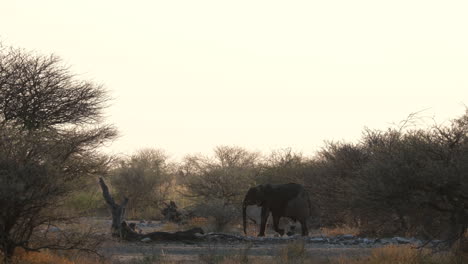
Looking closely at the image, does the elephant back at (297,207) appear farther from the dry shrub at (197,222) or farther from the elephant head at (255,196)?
the dry shrub at (197,222)

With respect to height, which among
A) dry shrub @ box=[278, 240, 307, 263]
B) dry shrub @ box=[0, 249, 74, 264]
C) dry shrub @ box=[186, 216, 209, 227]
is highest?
dry shrub @ box=[186, 216, 209, 227]

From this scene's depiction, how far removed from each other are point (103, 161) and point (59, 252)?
10.4 m

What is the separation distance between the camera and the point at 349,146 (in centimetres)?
3222

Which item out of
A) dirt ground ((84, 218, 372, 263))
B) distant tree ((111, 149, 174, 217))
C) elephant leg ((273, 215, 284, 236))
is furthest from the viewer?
distant tree ((111, 149, 174, 217))

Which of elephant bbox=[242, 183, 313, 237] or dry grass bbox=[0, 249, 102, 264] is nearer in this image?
dry grass bbox=[0, 249, 102, 264]

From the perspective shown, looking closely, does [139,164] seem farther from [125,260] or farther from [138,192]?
[125,260]

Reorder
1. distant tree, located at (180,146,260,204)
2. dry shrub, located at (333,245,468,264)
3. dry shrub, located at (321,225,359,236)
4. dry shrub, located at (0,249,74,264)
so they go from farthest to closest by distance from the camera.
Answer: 1. distant tree, located at (180,146,260,204)
2. dry shrub, located at (321,225,359,236)
3. dry shrub, located at (333,245,468,264)
4. dry shrub, located at (0,249,74,264)

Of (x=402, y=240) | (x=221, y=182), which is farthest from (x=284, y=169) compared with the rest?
(x=402, y=240)

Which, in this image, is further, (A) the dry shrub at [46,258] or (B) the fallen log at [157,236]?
(B) the fallen log at [157,236]

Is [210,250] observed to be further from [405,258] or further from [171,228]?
[171,228]

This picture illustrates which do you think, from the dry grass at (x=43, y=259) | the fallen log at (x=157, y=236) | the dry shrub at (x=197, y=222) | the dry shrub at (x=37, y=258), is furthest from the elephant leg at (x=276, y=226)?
the dry shrub at (x=37, y=258)

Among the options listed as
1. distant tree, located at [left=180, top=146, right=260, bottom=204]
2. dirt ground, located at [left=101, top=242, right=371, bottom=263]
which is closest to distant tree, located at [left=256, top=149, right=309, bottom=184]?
distant tree, located at [left=180, top=146, right=260, bottom=204]

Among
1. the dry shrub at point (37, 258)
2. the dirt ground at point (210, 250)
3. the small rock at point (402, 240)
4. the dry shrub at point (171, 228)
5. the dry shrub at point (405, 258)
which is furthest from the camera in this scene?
the dry shrub at point (171, 228)

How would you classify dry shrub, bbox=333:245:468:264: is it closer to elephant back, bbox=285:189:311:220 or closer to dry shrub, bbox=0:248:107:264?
dry shrub, bbox=0:248:107:264
